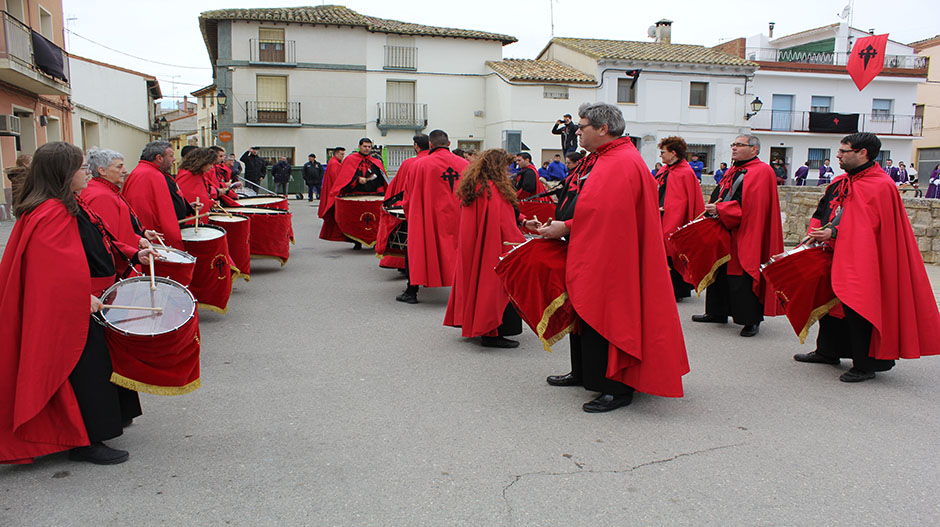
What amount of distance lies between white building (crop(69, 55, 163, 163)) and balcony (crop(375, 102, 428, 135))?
38.1 feet

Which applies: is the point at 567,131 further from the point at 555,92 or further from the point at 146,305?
the point at 555,92

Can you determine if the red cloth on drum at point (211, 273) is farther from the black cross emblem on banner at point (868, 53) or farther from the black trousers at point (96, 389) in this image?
the black cross emblem on banner at point (868, 53)

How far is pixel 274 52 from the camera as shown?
31.0 metres

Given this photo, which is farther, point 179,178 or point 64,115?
point 64,115

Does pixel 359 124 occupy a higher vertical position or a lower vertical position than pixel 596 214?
higher

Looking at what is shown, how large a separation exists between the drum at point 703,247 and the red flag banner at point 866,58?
13255 mm

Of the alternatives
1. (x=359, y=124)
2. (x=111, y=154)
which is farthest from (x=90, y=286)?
(x=359, y=124)

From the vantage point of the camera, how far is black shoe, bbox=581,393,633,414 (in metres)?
4.44

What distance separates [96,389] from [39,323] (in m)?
0.43

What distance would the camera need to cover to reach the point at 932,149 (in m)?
42.4

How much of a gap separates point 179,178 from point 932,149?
4655cm

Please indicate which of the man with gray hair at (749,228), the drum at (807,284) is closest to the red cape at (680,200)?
the man with gray hair at (749,228)

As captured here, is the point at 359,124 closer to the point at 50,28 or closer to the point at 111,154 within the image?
the point at 50,28

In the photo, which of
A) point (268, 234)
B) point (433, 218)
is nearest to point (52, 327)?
point (433, 218)
